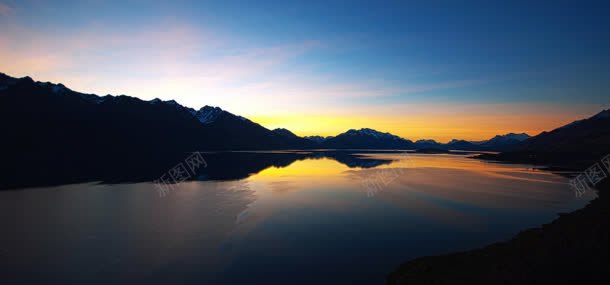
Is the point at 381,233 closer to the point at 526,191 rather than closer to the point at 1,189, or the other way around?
the point at 526,191

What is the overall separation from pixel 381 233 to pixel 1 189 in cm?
6101

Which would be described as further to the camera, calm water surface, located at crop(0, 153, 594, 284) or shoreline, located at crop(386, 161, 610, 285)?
calm water surface, located at crop(0, 153, 594, 284)

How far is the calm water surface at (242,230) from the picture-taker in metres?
18.6

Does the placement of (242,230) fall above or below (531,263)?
below

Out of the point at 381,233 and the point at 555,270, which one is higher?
the point at 555,270

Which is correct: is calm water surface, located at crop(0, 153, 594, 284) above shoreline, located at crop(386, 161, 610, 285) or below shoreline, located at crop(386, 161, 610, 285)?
below

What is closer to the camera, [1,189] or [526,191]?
[1,189]

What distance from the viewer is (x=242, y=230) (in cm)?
2736

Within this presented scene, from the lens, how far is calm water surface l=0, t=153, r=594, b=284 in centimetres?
1858

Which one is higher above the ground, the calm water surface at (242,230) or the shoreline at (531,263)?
the shoreline at (531,263)

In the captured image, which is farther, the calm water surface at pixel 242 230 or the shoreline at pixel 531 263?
the calm water surface at pixel 242 230

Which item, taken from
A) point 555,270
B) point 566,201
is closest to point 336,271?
point 555,270

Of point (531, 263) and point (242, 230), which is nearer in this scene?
point (531, 263)

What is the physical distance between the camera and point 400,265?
1883 cm
